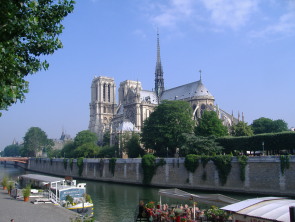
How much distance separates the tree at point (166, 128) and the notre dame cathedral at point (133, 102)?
1451 cm

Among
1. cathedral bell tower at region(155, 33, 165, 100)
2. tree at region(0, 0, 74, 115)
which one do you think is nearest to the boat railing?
tree at region(0, 0, 74, 115)

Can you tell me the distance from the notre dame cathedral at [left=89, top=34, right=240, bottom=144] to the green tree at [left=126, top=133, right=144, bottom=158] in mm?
10245

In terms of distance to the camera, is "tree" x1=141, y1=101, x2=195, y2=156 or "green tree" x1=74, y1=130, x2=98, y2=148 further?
"green tree" x1=74, y1=130, x2=98, y2=148

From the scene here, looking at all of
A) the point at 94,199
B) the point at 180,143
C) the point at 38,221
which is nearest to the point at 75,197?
the point at 94,199

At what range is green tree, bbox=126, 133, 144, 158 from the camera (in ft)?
189

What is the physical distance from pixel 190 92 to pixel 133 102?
572 inches

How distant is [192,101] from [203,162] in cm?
4363

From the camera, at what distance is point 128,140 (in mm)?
63594

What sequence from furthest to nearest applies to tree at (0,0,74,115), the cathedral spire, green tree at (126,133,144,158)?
the cathedral spire < green tree at (126,133,144,158) < tree at (0,0,74,115)

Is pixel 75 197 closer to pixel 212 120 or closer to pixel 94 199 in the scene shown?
pixel 94 199

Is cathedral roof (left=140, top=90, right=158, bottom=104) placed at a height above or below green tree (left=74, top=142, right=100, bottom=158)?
above

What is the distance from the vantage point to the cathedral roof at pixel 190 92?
3145 inches

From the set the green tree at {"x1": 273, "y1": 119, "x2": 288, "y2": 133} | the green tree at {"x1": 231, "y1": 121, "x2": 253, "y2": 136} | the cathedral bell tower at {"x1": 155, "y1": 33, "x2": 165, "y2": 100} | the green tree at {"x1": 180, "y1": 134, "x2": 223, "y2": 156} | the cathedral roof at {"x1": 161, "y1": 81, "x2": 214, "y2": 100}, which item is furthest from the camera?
the cathedral bell tower at {"x1": 155, "y1": 33, "x2": 165, "y2": 100}

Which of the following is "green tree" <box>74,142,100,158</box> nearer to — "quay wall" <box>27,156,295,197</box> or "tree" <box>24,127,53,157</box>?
"quay wall" <box>27,156,295,197</box>
